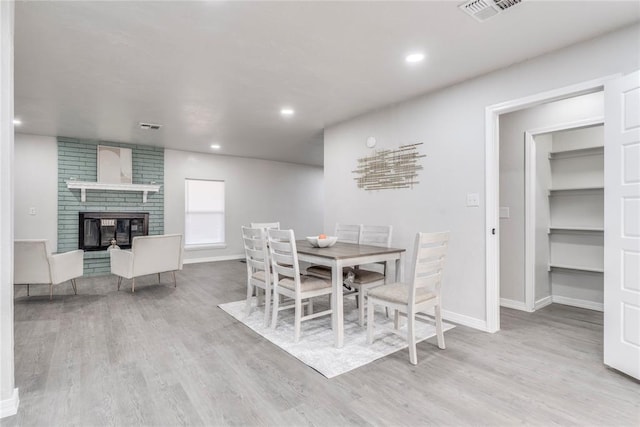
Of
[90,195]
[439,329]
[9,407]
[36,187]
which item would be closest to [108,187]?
[90,195]

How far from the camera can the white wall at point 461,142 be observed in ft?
8.22

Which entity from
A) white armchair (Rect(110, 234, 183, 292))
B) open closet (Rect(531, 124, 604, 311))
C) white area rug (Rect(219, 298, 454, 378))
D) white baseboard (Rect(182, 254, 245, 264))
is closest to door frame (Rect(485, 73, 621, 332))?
white area rug (Rect(219, 298, 454, 378))

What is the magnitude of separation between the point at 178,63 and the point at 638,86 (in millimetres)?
3539

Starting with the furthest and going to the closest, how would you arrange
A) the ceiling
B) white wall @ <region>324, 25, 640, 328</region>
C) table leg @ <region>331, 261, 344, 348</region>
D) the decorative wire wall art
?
the decorative wire wall art
table leg @ <region>331, 261, 344, 348</region>
white wall @ <region>324, 25, 640, 328</region>
the ceiling

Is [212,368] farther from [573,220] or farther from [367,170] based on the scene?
[573,220]

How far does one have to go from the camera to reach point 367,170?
439 cm

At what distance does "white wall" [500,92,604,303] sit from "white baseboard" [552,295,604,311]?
2.17ft

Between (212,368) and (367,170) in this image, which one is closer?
(212,368)

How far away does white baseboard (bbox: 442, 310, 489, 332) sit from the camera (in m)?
3.08

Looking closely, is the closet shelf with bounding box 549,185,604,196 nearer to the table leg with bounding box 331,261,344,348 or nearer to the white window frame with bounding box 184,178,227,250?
the table leg with bounding box 331,261,344,348

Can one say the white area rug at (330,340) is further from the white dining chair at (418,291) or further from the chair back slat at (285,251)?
the chair back slat at (285,251)

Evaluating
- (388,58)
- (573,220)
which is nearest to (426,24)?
(388,58)

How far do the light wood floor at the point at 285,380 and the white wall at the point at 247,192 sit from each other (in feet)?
13.0

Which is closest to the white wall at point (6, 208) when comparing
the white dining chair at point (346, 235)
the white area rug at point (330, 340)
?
the white area rug at point (330, 340)
